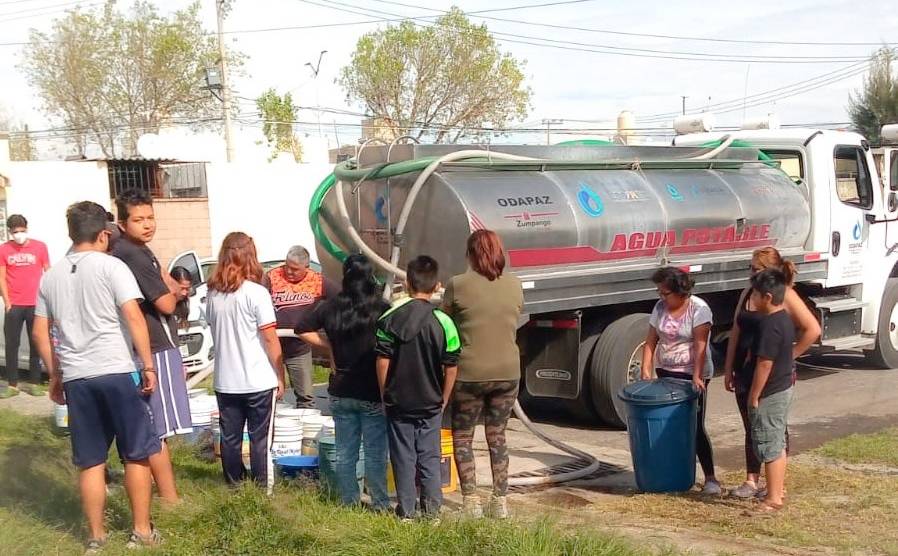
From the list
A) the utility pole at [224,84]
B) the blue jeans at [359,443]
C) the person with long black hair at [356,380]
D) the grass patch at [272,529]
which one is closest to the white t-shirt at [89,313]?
the grass patch at [272,529]

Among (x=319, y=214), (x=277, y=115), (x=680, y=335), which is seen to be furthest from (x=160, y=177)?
(x=277, y=115)

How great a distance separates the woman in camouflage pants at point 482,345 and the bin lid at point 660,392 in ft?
3.65

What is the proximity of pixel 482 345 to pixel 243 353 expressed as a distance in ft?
4.64

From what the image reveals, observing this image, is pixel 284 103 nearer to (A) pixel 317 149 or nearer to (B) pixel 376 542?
(A) pixel 317 149

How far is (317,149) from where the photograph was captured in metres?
28.6

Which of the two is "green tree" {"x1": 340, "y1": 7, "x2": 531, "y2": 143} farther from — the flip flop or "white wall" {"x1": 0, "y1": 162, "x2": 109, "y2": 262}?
the flip flop

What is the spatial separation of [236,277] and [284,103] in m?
40.1

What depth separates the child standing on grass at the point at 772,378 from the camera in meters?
6.00

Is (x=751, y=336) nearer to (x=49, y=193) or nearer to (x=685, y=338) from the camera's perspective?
(x=685, y=338)

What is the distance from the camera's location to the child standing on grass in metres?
6.00

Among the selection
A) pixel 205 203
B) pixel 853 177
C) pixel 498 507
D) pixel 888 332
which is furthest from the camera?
pixel 205 203

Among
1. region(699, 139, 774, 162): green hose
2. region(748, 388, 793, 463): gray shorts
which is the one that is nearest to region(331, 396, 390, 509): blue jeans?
region(748, 388, 793, 463): gray shorts

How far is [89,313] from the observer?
16.1 ft

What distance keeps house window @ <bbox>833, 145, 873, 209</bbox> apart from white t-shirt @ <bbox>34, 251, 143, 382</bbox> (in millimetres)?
8952
